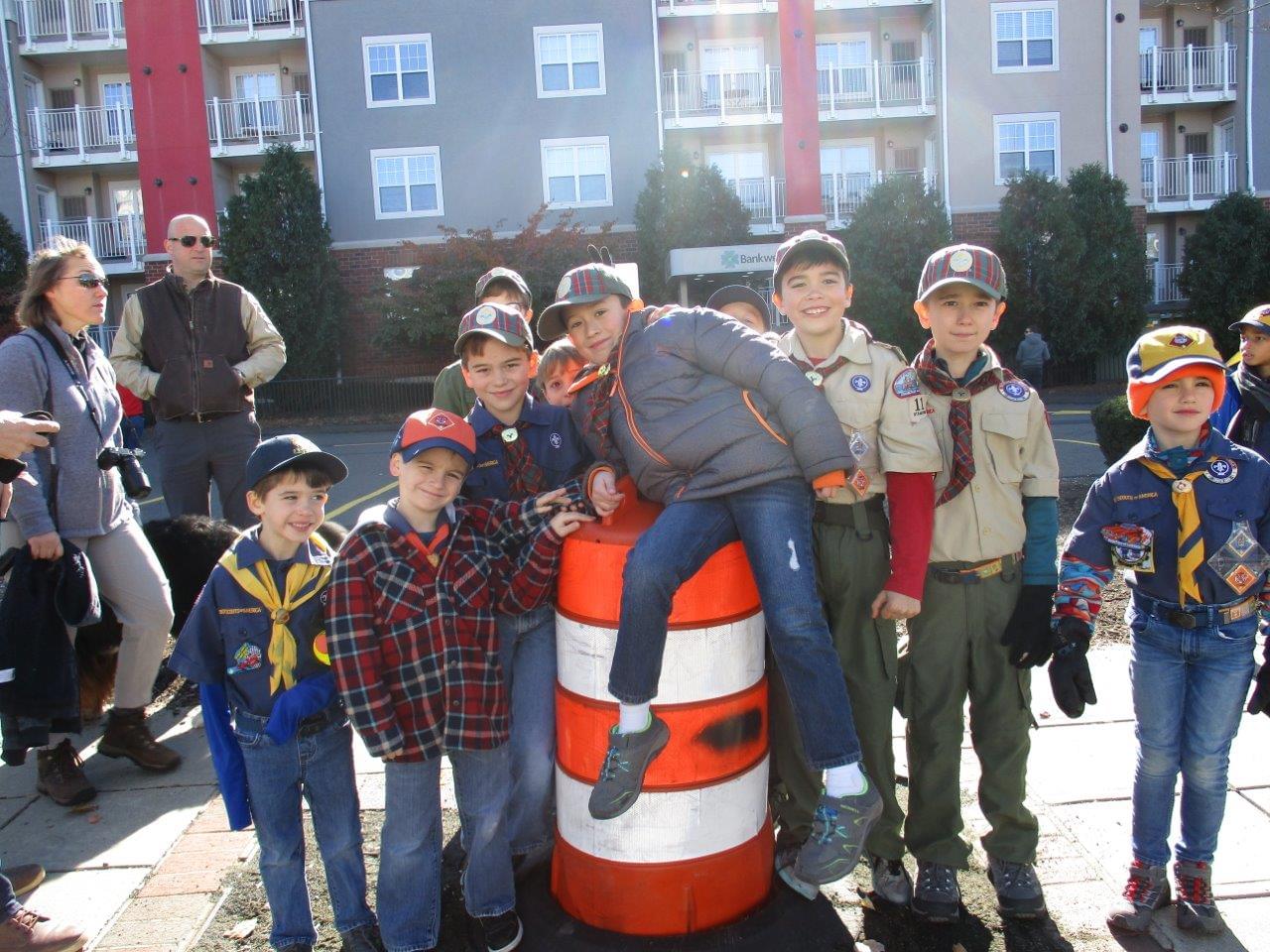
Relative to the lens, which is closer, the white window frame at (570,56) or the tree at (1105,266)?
the tree at (1105,266)

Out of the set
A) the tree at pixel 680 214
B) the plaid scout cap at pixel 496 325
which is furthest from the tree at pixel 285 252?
the plaid scout cap at pixel 496 325

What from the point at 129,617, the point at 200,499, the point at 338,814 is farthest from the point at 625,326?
the point at 200,499

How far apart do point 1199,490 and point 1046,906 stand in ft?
4.68

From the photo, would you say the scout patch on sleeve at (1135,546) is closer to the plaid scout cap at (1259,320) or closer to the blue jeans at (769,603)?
the blue jeans at (769,603)

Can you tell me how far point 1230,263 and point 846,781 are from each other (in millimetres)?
26836

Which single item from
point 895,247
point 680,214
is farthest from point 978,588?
point 680,214

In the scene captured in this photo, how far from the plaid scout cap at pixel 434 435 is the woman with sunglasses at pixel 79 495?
75.1 inches

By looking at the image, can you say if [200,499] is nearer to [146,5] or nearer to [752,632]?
[752,632]

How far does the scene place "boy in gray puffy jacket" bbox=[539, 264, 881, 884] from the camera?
2775mm

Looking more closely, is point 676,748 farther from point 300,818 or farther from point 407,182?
point 407,182

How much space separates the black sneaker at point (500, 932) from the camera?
3.06 meters

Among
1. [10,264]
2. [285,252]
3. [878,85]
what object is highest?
[878,85]

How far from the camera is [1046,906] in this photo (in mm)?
3186

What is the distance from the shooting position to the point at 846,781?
2.79m
